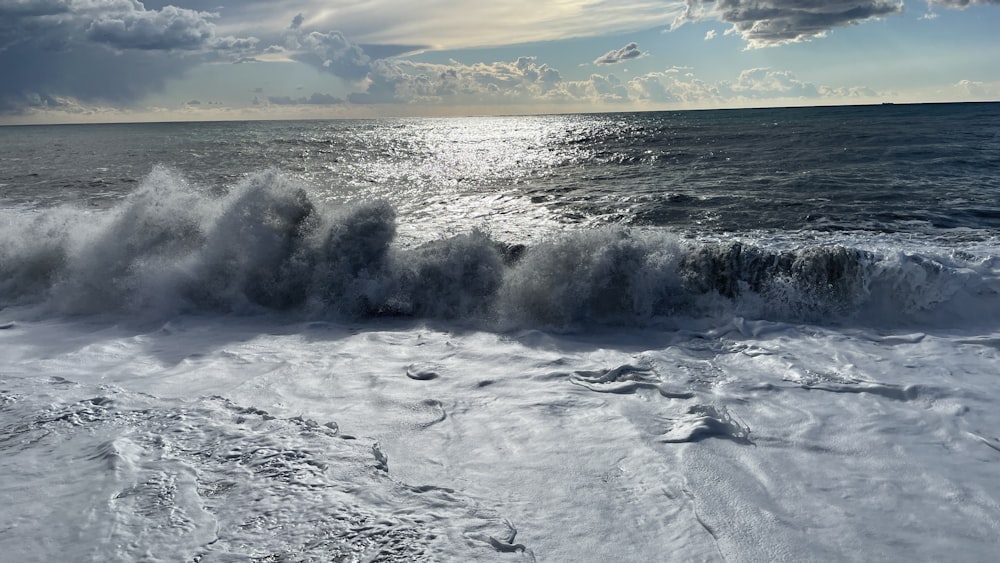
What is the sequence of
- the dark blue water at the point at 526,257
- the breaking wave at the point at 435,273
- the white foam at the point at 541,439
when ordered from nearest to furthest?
the white foam at the point at 541,439 → the breaking wave at the point at 435,273 → the dark blue water at the point at 526,257

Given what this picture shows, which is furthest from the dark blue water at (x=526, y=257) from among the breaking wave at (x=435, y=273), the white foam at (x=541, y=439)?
the white foam at (x=541, y=439)

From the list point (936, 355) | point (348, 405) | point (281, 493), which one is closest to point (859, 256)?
point (936, 355)

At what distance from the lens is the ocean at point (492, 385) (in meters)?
3.77

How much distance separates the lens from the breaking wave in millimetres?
8281

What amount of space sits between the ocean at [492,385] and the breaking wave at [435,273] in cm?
4

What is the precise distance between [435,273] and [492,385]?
3.43 meters

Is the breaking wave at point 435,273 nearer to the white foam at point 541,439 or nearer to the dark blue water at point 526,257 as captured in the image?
the dark blue water at point 526,257

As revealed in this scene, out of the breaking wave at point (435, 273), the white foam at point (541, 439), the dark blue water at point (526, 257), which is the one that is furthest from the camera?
the dark blue water at point (526, 257)

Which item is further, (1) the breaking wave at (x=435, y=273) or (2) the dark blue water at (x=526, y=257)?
(2) the dark blue water at (x=526, y=257)

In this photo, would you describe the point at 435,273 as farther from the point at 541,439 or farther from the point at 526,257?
the point at 541,439

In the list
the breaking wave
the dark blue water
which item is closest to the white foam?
the breaking wave

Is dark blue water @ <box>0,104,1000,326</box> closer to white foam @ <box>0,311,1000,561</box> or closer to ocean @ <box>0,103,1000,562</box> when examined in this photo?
ocean @ <box>0,103,1000,562</box>

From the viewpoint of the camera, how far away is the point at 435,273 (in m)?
9.28

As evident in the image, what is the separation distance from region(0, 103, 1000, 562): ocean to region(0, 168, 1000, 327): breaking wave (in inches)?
1.6
